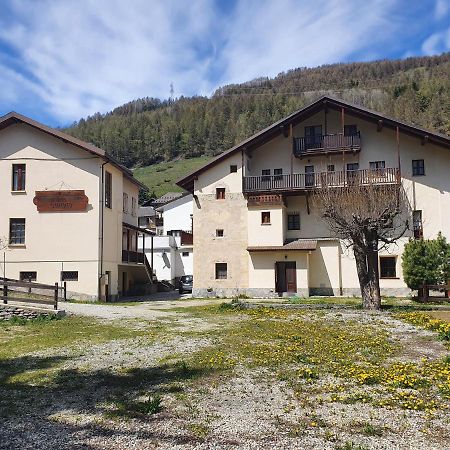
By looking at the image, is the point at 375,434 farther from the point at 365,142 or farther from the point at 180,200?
the point at 180,200

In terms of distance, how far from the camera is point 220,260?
109 ft

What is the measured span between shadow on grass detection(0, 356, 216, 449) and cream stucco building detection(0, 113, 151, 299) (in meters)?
19.4

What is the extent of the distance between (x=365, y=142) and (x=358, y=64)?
119 m

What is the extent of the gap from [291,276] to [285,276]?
0.41 metres

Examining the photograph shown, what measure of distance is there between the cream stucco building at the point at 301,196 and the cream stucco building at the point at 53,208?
6.96 meters

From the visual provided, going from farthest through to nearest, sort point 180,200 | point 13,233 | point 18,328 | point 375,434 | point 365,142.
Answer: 1. point 180,200
2. point 365,142
3. point 13,233
4. point 18,328
5. point 375,434

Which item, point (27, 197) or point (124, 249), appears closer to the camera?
point (27, 197)

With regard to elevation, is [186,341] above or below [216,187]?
below

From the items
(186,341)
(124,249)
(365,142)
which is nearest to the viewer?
(186,341)

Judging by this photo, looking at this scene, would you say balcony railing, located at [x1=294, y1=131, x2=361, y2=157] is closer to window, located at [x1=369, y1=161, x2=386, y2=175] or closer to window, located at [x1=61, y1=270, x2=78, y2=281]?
window, located at [x1=369, y1=161, x2=386, y2=175]

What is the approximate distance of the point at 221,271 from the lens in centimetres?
3344

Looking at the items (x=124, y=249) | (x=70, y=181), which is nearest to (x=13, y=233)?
(x=70, y=181)

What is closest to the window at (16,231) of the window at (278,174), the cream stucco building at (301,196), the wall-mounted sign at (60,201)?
the wall-mounted sign at (60,201)

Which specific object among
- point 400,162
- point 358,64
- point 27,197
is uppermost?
point 358,64
